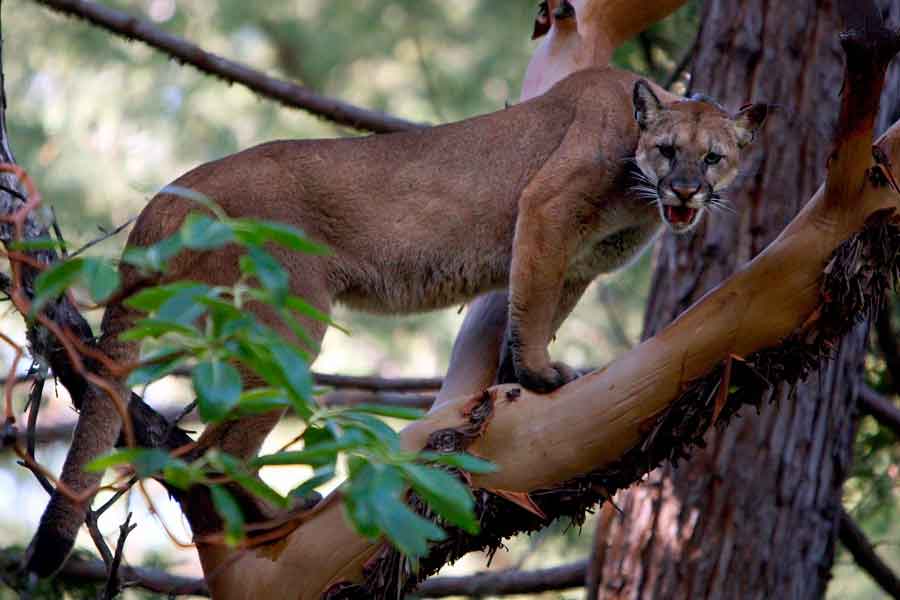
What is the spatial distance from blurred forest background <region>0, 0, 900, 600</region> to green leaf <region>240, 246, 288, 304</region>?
300 inches

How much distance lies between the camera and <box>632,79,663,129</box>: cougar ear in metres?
4.63

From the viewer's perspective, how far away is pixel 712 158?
4590mm

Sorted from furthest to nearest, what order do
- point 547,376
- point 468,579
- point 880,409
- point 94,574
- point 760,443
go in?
point 880,409
point 468,579
point 760,443
point 94,574
point 547,376

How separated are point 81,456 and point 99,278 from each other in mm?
2033

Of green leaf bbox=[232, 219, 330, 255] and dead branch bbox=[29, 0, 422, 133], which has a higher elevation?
dead branch bbox=[29, 0, 422, 133]

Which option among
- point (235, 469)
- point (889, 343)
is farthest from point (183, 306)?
point (889, 343)

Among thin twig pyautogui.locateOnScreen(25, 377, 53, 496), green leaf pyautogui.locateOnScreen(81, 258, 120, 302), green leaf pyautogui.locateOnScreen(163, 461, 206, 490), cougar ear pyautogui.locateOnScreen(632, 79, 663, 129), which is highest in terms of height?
cougar ear pyautogui.locateOnScreen(632, 79, 663, 129)

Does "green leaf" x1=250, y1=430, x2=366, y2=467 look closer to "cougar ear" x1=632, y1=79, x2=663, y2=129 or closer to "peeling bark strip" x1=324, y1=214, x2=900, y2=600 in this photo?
"peeling bark strip" x1=324, y1=214, x2=900, y2=600

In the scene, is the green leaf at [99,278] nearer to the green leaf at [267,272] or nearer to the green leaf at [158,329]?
the green leaf at [158,329]

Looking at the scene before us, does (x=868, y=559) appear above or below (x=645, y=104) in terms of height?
A: below

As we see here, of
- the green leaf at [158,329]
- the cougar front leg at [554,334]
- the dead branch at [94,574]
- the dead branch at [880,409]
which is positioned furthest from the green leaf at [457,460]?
the dead branch at [880,409]

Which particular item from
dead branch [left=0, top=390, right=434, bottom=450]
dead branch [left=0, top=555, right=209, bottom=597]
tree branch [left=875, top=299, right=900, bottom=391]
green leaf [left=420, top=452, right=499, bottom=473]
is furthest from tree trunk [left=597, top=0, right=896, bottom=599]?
green leaf [left=420, top=452, right=499, bottom=473]

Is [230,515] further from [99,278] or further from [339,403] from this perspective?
[339,403]

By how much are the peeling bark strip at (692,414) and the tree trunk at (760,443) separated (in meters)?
1.48
